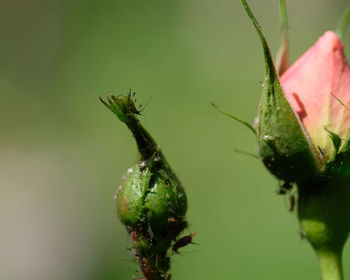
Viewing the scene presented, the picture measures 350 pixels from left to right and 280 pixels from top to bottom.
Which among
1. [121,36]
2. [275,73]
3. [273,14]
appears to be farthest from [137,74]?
[275,73]

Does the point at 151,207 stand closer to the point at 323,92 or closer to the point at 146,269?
the point at 146,269

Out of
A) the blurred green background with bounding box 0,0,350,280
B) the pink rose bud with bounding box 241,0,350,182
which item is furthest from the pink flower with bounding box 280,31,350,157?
the blurred green background with bounding box 0,0,350,280

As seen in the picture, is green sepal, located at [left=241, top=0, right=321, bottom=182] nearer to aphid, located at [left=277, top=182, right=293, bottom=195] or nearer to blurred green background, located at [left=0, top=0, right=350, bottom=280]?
aphid, located at [left=277, top=182, right=293, bottom=195]

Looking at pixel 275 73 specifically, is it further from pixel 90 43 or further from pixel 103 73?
pixel 90 43

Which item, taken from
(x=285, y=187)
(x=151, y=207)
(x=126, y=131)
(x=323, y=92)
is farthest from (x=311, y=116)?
(x=126, y=131)

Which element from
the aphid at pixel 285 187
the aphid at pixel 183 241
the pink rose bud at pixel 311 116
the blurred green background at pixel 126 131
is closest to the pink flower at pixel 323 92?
the pink rose bud at pixel 311 116

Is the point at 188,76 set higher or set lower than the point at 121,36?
lower
